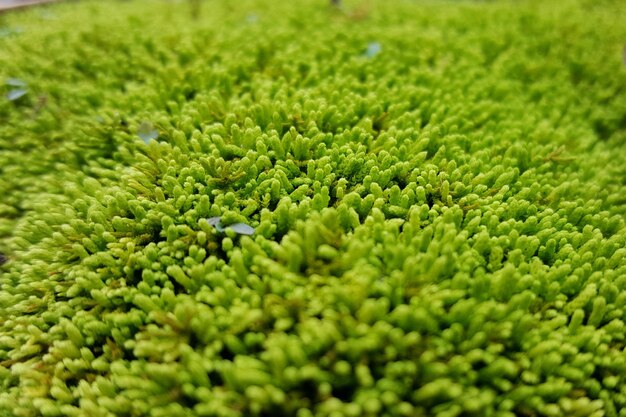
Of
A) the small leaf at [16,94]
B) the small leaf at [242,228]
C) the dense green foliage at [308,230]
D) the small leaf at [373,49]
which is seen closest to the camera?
the dense green foliage at [308,230]

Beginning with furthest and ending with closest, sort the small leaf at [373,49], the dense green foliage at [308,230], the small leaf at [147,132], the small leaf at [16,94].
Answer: the small leaf at [373,49] → the small leaf at [16,94] → the small leaf at [147,132] → the dense green foliage at [308,230]

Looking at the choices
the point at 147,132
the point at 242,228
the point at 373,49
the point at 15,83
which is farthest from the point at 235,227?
the point at 15,83

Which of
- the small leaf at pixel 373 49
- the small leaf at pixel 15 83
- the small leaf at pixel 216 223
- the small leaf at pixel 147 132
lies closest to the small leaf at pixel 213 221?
the small leaf at pixel 216 223

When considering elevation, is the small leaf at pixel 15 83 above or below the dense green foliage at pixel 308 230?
above

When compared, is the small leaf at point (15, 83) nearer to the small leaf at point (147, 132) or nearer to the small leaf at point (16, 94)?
the small leaf at point (16, 94)

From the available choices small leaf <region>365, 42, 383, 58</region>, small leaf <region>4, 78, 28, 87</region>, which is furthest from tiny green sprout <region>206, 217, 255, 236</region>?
small leaf <region>4, 78, 28, 87</region>

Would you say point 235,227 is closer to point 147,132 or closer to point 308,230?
point 308,230

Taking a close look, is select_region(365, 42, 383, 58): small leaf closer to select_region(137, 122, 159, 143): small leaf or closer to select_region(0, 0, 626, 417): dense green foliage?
select_region(0, 0, 626, 417): dense green foliage
